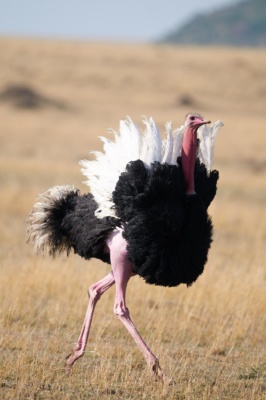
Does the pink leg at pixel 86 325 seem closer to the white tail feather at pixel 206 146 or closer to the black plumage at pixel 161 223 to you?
the black plumage at pixel 161 223

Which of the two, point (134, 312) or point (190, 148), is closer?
point (190, 148)

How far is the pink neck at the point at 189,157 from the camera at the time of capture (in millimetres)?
6094

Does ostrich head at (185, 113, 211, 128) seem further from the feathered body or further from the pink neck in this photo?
the feathered body

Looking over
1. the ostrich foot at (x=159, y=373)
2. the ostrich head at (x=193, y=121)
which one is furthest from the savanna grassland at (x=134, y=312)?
the ostrich head at (x=193, y=121)

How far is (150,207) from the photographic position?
234 inches

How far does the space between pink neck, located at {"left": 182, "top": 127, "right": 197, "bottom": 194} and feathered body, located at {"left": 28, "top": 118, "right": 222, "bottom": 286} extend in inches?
1.9

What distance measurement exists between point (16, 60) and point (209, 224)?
61.6 m

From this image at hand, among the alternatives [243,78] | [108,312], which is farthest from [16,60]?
[108,312]

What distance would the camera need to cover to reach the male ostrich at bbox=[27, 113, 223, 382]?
19.4ft

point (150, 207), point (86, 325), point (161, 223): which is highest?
point (150, 207)

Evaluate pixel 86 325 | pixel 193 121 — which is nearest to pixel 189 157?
pixel 193 121

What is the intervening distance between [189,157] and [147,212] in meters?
0.49

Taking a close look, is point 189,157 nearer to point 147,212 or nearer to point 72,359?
point 147,212

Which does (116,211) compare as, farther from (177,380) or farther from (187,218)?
(177,380)
